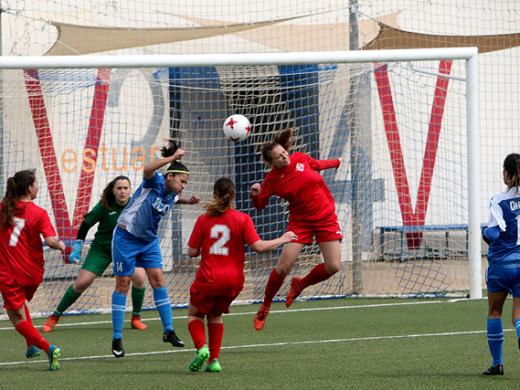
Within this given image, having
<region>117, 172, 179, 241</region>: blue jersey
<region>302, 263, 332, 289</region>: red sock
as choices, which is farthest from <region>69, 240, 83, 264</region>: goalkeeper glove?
<region>302, 263, 332, 289</region>: red sock

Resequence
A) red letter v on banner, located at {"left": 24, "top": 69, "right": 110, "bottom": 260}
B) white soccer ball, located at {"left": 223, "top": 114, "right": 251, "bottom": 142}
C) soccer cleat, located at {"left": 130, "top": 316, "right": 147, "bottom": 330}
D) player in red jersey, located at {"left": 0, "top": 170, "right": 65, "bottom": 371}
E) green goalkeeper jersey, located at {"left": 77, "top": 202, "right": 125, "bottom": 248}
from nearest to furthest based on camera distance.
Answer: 1. player in red jersey, located at {"left": 0, "top": 170, "right": 65, "bottom": 371}
2. white soccer ball, located at {"left": 223, "top": 114, "right": 251, "bottom": 142}
3. green goalkeeper jersey, located at {"left": 77, "top": 202, "right": 125, "bottom": 248}
4. soccer cleat, located at {"left": 130, "top": 316, "right": 147, "bottom": 330}
5. red letter v on banner, located at {"left": 24, "top": 69, "right": 110, "bottom": 260}

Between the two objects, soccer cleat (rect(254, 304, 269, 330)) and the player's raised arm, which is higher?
the player's raised arm

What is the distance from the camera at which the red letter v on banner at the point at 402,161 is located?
12.5 metres

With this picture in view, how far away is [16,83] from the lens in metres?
10.7

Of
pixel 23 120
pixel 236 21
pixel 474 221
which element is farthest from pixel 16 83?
pixel 474 221

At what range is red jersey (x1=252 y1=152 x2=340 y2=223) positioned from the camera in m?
8.05

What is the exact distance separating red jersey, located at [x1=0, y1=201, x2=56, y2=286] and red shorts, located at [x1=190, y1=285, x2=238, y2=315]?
1259 mm

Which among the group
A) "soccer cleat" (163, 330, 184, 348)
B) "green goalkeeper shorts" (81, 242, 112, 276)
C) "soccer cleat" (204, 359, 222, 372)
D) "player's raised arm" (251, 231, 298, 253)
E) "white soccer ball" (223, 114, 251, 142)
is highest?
"white soccer ball" (223, 114, 251, 142)

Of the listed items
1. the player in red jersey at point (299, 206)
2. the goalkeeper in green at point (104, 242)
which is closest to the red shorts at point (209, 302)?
the player in red jersey at point (299, 206)

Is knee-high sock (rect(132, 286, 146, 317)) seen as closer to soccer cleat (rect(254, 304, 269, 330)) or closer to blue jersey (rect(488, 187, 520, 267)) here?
soccer cleat (rect(254, 304, 269, 330))

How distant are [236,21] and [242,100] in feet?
7.47

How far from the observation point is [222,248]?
6102mm

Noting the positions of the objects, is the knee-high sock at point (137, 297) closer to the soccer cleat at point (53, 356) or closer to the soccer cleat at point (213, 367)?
the soccer cleat at point (53, 356)

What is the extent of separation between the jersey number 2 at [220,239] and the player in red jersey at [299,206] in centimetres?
181
